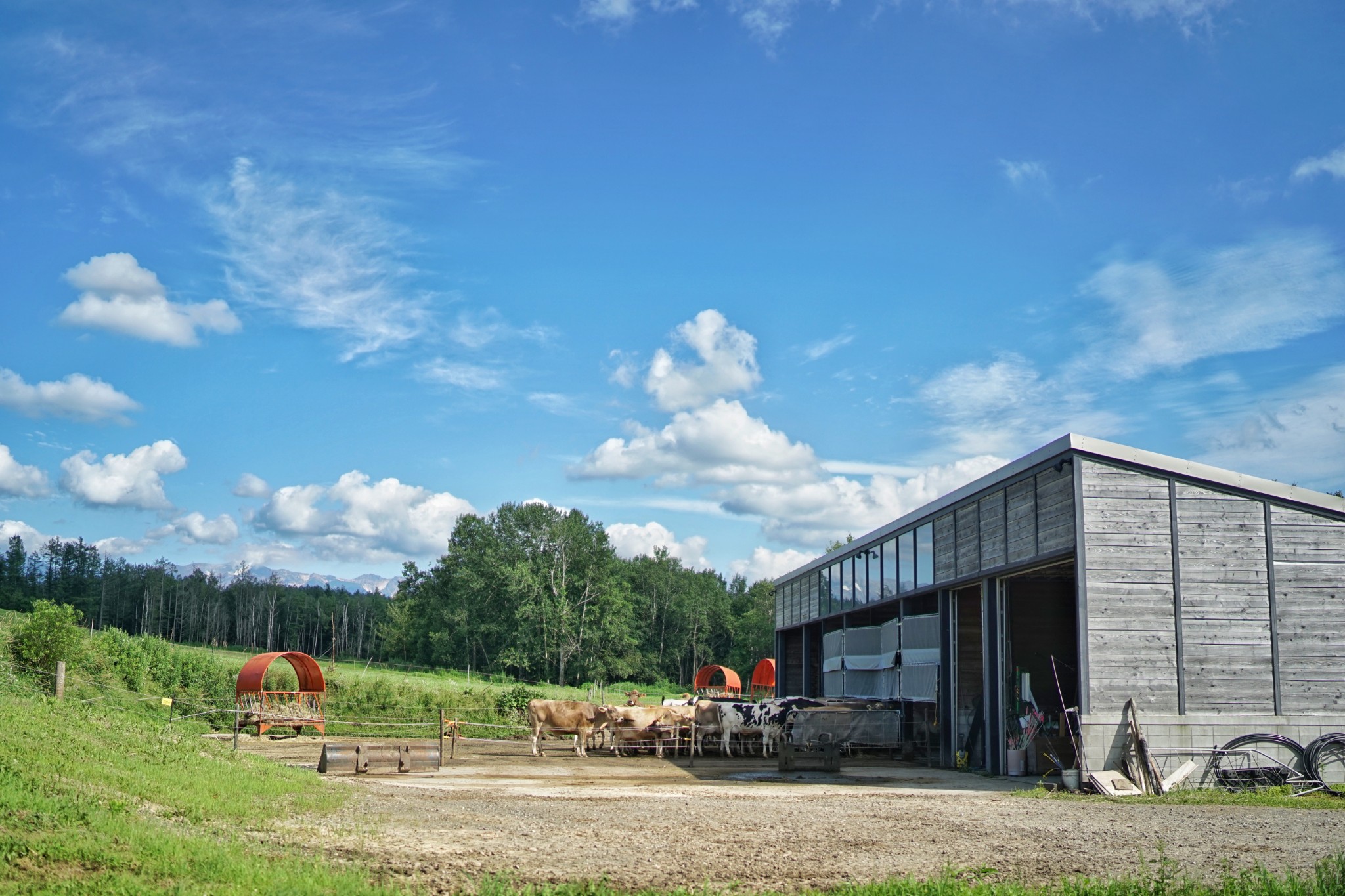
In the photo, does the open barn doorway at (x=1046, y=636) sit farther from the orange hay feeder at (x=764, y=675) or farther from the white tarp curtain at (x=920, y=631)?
the orange hay feeder at (x=764, y=675)

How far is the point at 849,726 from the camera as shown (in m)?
28.4

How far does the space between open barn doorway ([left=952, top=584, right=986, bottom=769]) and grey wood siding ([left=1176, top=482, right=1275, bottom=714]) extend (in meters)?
6.89

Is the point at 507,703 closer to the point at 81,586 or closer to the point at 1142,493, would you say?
the point at 1142,493

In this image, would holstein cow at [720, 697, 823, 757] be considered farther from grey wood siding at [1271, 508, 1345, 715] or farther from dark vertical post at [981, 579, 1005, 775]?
grey wood siding at [1271, 508, 1345, 715]

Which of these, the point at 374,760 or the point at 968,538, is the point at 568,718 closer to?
the point at 374,760

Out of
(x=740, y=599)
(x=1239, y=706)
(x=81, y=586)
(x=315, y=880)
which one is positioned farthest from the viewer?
(x=81, y=586)

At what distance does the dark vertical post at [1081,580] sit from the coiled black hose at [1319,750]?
409 cm

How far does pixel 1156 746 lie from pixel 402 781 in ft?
45.4

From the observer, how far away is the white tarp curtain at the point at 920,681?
90.8ft

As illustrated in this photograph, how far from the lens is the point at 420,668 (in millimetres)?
79188

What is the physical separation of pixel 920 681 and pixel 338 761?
15670mm

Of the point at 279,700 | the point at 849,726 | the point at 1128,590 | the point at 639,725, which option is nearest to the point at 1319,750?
the point at 1128,590

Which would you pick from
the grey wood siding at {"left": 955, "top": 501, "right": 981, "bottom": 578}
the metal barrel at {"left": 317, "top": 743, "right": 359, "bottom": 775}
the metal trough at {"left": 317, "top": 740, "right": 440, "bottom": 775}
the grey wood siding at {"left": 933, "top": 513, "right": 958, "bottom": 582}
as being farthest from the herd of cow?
the metal barrel at {"left": 317, "top": 743, "right": 359, "bottom": 775}

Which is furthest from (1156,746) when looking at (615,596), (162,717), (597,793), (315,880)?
(615,596)
